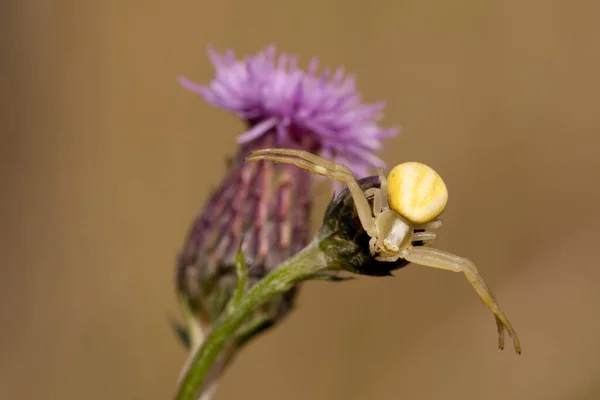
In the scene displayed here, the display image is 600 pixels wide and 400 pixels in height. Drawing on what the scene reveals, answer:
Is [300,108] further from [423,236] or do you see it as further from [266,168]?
[423,236]

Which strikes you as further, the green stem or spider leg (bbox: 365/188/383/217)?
the green stem

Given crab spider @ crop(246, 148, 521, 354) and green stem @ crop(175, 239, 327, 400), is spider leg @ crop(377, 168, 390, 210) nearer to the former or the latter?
crab spider @ crop(246, 148, 521, 354)

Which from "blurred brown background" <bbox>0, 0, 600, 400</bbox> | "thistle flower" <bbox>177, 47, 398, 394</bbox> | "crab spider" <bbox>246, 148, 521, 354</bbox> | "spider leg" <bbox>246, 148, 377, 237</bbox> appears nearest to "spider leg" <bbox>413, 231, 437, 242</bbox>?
"crab spider" <bbox>246, 148, 521, 354</bbox>

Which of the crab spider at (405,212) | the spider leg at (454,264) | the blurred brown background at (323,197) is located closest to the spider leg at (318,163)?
the crab spider at (405,212)

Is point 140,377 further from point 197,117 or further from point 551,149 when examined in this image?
point 551,149

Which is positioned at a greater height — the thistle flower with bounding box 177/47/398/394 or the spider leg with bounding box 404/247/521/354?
the thistle flower with bounding box 177/47/398/394

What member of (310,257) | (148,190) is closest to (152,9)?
(148,190)

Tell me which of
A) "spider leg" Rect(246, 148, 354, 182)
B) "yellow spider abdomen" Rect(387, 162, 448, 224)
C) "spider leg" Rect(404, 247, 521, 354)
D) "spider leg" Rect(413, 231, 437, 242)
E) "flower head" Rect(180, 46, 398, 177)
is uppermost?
"flower head" Rect(180, 46, 398, 177)
